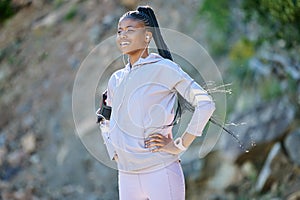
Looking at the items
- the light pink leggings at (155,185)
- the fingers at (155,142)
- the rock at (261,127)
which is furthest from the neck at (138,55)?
the rock at (261,127)

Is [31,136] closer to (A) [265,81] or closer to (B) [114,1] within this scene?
(B) [114,1]

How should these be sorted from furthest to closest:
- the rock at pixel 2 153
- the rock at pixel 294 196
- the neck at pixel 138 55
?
1. the rock at pixel 2 153
2. the rock at pixel 294 196
3. the neck at pixel 138 55

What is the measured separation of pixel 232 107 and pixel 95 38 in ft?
5.24

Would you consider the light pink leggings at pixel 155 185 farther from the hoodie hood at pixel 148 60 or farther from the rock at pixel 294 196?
the rock at pixel 294 196

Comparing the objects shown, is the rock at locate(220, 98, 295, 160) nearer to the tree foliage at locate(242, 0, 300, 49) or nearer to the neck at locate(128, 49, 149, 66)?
the tree foliage at locate(242, 0, 300, 49)

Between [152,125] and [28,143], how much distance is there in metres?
3.66

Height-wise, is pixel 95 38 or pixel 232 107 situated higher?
pixel 95 38

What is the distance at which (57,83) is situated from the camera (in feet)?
20.1

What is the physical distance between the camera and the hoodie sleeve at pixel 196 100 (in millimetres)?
2334

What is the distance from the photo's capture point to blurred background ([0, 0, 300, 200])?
487cm

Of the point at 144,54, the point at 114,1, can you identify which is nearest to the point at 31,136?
the point at 114,1

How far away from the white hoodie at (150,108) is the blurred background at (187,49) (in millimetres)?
2341

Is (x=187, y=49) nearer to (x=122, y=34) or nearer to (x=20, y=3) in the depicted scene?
(x=20, y=3)

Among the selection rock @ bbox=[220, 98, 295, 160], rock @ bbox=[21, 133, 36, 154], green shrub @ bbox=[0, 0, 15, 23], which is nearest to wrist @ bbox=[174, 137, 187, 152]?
rock @ bbox=[220, 98, 295, 160]
